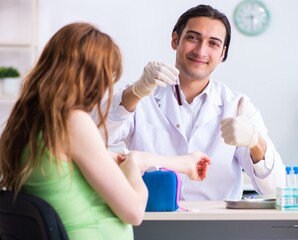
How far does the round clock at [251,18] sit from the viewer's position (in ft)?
15.6

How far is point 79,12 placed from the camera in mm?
4676

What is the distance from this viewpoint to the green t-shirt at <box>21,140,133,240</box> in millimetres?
1505

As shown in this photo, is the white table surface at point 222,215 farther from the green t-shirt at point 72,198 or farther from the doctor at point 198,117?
the doctor at point 198,117

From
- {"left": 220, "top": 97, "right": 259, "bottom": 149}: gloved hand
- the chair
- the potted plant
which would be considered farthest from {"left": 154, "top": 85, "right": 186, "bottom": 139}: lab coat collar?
the potted plant

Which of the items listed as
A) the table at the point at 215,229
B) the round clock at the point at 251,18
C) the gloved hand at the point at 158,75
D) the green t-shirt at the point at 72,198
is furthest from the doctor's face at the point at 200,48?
the round clock at the point at 251,18

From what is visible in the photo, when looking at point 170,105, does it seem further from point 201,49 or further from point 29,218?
point 29,218

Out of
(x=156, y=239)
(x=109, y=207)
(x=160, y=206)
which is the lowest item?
(x=156, y=239)

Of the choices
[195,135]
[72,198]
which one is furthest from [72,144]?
[195,135]

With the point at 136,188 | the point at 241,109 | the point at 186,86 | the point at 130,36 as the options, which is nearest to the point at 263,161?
the point at 241,109

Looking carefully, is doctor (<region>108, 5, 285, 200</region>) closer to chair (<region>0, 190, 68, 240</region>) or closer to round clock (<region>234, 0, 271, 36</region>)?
chair (<region>0, 190, 68, 240</region>)

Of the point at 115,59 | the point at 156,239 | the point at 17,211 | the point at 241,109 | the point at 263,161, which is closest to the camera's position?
the point at 17,211

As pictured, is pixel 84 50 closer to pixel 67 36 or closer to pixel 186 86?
pixel 67 36

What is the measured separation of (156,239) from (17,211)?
0.68 m

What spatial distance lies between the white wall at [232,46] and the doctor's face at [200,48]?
197cm
